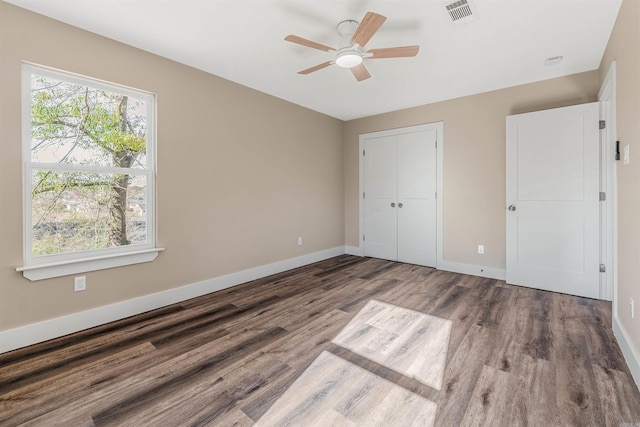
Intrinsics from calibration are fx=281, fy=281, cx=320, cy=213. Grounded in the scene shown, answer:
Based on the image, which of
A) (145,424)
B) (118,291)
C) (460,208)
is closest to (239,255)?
(118,291)

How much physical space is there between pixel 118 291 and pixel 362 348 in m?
2.30

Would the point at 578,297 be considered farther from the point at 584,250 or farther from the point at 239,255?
the point at 239,255

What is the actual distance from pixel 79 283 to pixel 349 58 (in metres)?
3.03

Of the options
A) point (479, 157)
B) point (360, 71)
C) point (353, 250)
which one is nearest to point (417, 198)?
point (479, 157)

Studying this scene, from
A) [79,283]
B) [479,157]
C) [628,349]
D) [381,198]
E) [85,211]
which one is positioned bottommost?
[628,349]

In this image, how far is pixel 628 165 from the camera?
6.37 feet

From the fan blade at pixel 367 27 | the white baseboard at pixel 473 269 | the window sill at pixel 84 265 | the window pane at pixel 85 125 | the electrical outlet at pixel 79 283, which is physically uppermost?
the fan blade at pixel 367 27

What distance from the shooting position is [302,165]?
4.55 meters

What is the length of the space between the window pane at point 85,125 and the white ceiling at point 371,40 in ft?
1.81

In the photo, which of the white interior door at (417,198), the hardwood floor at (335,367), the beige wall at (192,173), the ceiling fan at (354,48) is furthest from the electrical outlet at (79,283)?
the white interior door at (417,198)

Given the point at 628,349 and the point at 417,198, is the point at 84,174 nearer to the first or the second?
the point at 417,198

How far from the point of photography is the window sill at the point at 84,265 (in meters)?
2.20

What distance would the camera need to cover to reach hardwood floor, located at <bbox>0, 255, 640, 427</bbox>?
4.92ft

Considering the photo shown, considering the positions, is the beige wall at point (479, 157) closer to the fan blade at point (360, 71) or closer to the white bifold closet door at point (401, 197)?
the white bifold closet door at point (401, 197)
